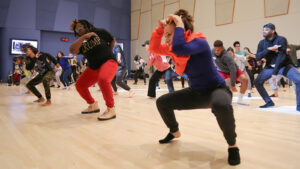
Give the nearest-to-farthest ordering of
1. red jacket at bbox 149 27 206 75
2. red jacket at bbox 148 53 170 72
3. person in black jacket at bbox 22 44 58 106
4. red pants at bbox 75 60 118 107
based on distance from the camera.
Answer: red jacket at bbox 149 27 206 75 → red pants at bbox 75 60 118 107 → person in black jacket at bbox 22 44 58 106 → red jacket at bbox 148 53 170 72

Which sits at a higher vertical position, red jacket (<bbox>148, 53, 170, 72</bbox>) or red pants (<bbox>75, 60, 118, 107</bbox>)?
red jacket (<bbox>148, 53, 170, 72</bbox>)

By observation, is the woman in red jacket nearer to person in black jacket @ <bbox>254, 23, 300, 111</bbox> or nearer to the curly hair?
the curly hair

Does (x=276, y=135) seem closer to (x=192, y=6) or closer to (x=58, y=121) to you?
(x=58, y=121)

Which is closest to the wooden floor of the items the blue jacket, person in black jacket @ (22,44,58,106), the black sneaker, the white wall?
the black sneaker

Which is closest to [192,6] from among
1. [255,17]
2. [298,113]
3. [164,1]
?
[164,1]

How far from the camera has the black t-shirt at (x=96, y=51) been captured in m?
2.96

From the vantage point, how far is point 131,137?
2.14m

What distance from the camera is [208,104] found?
5.64 ft

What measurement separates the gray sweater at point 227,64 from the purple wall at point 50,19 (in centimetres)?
1168

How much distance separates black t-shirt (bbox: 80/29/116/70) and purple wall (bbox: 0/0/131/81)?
11488 mm

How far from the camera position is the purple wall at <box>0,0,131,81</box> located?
12312 millimetres

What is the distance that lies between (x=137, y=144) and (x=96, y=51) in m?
1.52

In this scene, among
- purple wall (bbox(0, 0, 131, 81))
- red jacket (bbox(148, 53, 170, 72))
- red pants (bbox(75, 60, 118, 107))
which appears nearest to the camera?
red pants (bbox(75, 60, 118, 107))

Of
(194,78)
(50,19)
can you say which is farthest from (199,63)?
(50,19)
